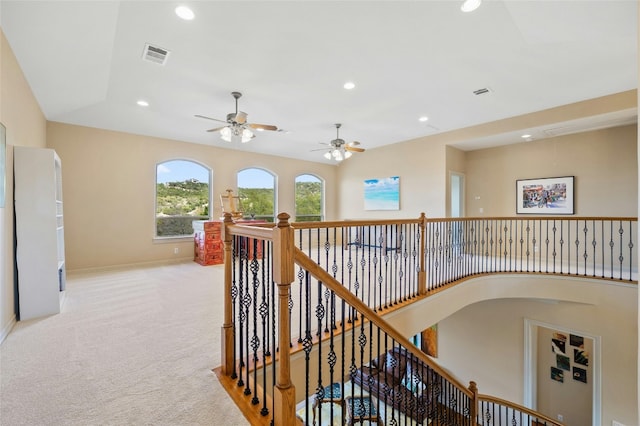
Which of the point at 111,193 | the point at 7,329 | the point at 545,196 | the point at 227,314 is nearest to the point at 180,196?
the point at 111,193

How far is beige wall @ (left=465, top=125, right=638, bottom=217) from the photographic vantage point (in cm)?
502

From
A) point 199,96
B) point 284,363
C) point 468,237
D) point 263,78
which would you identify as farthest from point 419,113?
point 284,363

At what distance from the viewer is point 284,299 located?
4.73ft

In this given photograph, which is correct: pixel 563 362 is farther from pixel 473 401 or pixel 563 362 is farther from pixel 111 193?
pixel 111 193

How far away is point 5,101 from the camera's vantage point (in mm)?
2734

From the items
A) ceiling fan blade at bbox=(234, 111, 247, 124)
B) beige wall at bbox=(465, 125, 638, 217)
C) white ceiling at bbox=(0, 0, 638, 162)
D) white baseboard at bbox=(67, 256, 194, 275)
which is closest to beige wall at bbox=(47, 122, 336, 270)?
white baseboard at bbox=(67, 256, 194, 275)

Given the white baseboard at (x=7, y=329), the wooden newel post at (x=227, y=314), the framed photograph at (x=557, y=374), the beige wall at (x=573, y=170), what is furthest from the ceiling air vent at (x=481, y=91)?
the white baseboard at (x=7, y=329)

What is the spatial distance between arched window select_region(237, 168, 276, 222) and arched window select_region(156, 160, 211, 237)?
0.93m

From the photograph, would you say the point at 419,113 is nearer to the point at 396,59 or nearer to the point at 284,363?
the point at 396,59

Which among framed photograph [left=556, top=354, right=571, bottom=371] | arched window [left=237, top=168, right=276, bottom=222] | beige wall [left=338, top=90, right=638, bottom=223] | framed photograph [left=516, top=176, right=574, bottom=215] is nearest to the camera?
beige wall [left=338, top=90, right=638, bottom=223]

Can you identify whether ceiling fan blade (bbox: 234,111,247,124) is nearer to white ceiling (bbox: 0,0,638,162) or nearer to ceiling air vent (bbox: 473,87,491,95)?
white ceiling (bbox: 0,0,638,162)

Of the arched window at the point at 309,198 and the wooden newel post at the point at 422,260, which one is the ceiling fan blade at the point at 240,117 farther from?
the arched window at the point at 309,198

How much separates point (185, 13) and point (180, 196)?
15.0 ft

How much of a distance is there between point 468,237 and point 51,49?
6371mm
